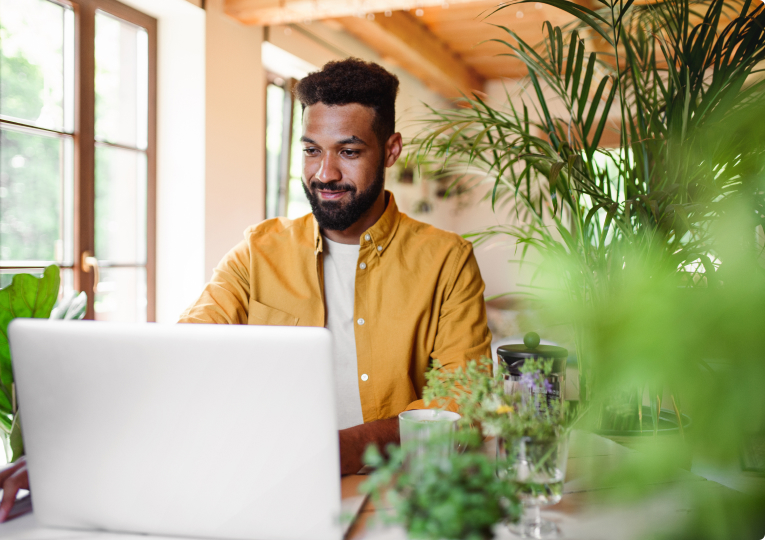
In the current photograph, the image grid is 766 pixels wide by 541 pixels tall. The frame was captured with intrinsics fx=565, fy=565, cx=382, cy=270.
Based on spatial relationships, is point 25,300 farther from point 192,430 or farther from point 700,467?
point 700,467

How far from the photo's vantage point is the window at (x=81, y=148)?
2.49 meters

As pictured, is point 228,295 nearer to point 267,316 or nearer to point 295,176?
point 267,316

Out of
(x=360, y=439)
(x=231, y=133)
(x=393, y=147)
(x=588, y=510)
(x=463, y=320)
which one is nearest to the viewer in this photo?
(x=588, y=510)

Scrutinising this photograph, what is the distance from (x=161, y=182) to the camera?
3180mm

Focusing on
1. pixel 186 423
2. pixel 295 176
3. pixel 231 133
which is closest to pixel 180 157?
pixel 231 133

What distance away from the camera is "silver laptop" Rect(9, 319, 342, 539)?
0.59m

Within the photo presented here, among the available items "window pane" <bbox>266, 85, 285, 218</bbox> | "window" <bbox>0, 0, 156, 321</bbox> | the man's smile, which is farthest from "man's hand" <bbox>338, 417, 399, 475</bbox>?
"window pane" <bbox>266, 85, 285, 218</bbox>

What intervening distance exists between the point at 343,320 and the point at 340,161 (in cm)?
41

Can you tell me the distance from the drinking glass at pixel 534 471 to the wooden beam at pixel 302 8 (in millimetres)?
2917

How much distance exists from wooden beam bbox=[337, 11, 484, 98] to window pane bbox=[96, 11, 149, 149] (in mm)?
1481

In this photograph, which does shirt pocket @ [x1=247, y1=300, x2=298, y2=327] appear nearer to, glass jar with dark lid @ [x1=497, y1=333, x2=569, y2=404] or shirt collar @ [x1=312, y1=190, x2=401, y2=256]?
shirt collar @ [x1=312, y1=190, x2=401, y2=256]

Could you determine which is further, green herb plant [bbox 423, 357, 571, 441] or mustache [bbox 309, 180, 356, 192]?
mustache [bbox 309, 180, 356, 192]

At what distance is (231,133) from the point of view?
329 cm

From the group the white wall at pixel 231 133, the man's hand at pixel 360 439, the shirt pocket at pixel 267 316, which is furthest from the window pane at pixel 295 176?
the man's hand at pixel 360 439
